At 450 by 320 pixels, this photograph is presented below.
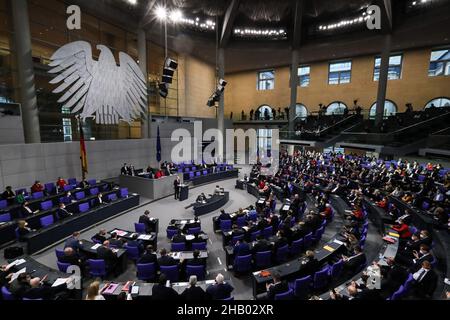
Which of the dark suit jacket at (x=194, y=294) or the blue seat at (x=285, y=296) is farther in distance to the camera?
the blue seat at (x=285, y=296)

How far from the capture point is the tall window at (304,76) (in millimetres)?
27500

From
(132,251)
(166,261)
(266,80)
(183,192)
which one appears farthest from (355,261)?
(266,80)

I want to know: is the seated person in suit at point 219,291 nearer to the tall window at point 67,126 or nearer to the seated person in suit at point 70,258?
the seated person in suit at point 70,258

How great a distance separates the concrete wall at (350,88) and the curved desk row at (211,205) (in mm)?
20509

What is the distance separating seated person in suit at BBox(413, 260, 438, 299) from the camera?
4527 millimetres

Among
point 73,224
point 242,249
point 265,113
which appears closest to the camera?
point 242,249

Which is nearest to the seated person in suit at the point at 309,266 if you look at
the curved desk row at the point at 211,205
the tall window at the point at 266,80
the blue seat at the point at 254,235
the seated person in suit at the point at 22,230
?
the blue seat at the point at 254,235

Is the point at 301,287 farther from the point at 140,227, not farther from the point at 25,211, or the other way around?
the point at 25,211

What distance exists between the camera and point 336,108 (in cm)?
2633

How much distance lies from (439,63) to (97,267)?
96.8 feet

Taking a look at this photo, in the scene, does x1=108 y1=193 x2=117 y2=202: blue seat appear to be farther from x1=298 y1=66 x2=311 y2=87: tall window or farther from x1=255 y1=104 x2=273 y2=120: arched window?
x1=298 y1=66 x2=311 y2=87: tall window
